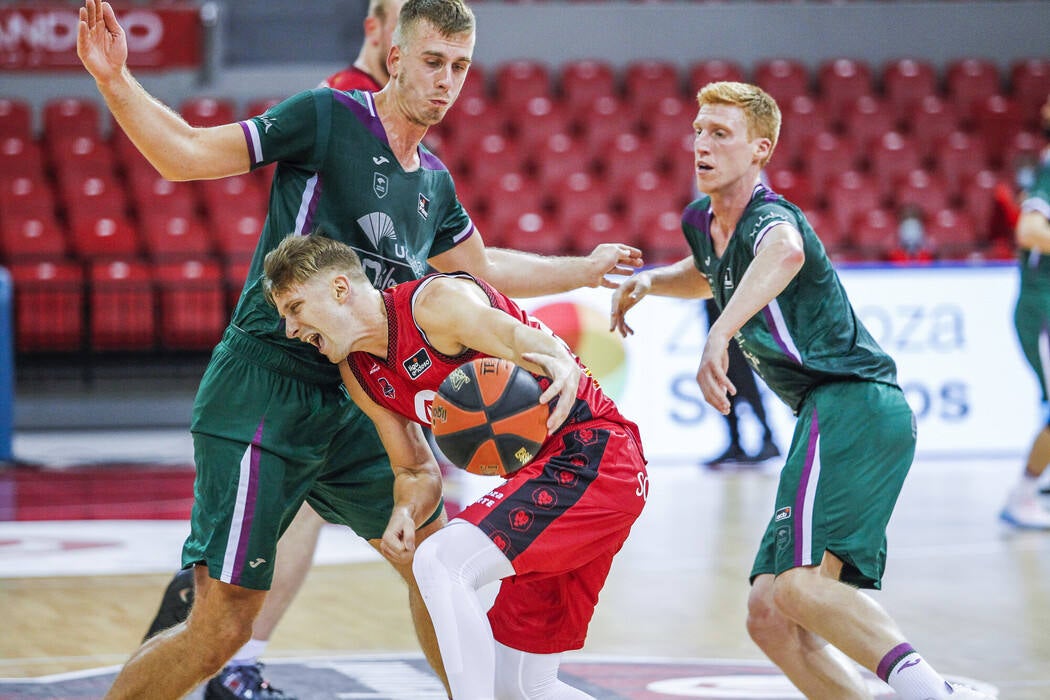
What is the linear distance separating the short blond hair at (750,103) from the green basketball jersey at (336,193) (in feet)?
2.95

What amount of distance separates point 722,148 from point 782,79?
1213cm

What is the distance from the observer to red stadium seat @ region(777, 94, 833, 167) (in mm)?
14977

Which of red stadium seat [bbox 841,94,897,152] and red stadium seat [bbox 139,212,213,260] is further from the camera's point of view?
red stadium seat [bbox 841,94,897,152]

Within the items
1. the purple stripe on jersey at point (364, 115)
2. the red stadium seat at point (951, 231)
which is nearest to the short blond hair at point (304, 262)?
the purple stripe on jersey at point (364, 115)

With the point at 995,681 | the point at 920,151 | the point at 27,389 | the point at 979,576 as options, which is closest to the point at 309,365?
the point at 995,681

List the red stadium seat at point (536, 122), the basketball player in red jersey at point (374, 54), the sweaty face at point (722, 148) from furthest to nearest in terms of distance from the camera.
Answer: the red stadium seat at point (536, 122) < the basketball player in red jersey at point (374, 54) < the sweaty face at point (722, 148)

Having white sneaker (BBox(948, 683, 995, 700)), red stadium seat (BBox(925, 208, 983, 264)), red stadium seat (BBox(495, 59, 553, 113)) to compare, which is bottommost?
red stadium seat (BBox(925, 208, 983, 264))

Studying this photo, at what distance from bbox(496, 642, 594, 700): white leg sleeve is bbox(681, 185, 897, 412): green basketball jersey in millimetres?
1080

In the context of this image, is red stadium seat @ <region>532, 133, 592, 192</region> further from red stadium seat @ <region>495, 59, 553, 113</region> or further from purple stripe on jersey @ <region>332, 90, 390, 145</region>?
purple stripe on jersey @ <region>332, 90, 390, 145</region>

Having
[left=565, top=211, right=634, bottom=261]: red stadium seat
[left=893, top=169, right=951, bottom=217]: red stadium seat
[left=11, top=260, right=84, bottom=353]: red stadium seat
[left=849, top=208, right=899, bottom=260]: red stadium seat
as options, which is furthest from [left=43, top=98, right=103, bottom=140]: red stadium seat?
[left=893, top=169, right=951, bottom=217]: red stadium seat

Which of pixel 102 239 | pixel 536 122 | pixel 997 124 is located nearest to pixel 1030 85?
pixel 997 124

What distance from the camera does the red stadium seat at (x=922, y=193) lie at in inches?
568

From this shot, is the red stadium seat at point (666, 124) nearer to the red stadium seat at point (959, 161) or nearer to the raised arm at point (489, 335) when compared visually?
the red stadium seat at point (959, 161)

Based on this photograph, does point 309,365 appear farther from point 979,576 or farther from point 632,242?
point 632,242
